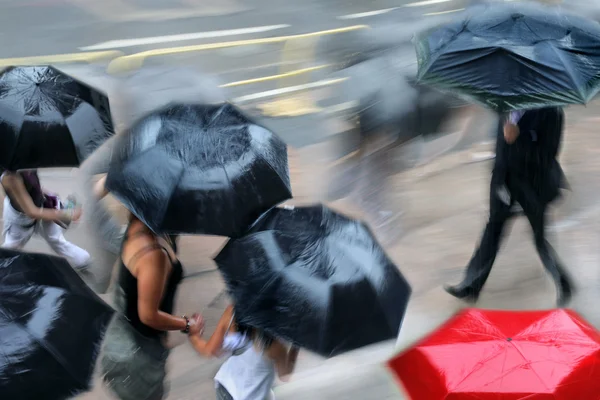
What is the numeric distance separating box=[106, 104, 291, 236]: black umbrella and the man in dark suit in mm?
1897

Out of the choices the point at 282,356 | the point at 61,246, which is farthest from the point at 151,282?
the point at 61,246

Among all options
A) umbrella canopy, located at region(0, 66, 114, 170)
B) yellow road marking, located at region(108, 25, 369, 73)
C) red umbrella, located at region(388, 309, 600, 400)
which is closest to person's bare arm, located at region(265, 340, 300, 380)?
red umbrella, located at region(388, 309, 600, 400)

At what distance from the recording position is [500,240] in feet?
16.7

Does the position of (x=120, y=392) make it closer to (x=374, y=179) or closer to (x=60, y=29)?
(x=374, y=179)

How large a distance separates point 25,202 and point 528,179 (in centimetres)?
311

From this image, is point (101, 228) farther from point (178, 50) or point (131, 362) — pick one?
point (178, 50)

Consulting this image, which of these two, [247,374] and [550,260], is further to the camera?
[550,260]

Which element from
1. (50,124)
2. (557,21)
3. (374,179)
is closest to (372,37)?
(374,179)

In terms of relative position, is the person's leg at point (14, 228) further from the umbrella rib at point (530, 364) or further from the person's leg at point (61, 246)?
the umbrella rib at point (530, 364)

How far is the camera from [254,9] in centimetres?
1350

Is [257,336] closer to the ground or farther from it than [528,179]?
farther from it

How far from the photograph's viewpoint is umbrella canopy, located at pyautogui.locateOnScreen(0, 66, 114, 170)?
156 inches

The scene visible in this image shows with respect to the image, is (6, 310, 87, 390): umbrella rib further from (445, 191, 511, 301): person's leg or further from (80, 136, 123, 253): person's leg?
(445, 191, 511, 301): person's leg

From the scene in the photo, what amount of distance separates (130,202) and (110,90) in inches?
223
